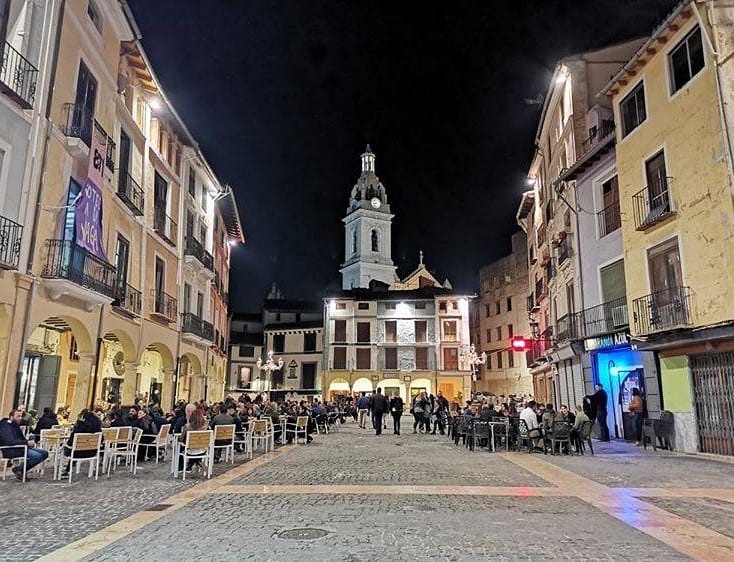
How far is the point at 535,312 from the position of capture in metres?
34.3

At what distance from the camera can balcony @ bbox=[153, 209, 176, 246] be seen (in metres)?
21.1

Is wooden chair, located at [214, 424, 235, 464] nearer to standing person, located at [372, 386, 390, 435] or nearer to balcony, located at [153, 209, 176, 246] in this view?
standing person, located at [372, 386, 390, 435]

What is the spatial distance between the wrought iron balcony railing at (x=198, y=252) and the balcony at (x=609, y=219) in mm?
16572

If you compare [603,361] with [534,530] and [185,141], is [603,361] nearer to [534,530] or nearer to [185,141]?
[534,530]

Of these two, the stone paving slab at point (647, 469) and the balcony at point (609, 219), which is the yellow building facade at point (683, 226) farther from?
the balcony at point (609, 219)

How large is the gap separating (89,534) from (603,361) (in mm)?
18668

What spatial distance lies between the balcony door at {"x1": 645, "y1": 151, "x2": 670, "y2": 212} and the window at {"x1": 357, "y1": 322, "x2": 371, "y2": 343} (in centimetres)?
4090

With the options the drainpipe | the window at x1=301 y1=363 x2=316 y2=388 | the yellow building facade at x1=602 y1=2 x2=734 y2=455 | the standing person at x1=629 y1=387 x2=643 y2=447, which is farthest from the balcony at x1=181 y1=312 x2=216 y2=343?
the window at x1=301 y1=363 x2=316 y2=388

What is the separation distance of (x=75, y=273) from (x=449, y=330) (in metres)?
44.4

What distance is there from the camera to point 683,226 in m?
15.0

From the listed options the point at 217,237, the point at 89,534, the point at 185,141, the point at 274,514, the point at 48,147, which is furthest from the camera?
the point at 217,237

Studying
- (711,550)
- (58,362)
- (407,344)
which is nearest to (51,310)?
(58,362)

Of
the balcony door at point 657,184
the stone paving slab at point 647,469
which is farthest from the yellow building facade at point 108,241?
the balcony door at point 657,184

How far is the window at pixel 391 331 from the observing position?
55.9m
